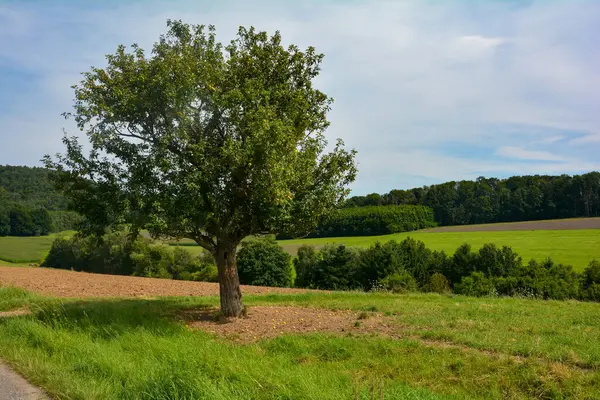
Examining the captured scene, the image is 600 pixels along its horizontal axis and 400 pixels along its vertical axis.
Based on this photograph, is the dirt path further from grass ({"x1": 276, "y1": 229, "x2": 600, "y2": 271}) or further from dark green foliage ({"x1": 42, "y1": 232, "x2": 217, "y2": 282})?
grass ({"x1": 276, "y1": 229, "x2": 600, "y2": 271})

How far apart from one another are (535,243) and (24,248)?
74.0 metres

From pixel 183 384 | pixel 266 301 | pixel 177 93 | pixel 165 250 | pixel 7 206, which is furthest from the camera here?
pixel 7 206

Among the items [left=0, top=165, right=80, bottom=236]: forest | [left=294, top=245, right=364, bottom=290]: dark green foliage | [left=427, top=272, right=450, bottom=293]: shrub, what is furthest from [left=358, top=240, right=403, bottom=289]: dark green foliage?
[left=0, top=165, right=80, bottom=236]: forest

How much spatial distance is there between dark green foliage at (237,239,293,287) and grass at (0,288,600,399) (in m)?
31.1

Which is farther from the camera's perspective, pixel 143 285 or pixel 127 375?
pixel 143 285

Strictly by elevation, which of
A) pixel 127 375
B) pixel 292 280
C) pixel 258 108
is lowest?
pixel 292 280

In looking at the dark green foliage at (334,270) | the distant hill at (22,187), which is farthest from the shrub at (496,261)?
the distant hill at (22,187)

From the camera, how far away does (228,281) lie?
44.3 feet

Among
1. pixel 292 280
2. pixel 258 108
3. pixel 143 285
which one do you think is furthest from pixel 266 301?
pixel 292 280

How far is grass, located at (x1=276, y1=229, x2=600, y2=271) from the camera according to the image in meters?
54.4

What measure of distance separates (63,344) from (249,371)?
4.25 metres

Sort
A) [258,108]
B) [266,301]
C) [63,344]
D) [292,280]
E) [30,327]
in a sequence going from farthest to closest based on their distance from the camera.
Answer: [292,280]
[266,301]
[258,108]
[30,327]
[63,344]

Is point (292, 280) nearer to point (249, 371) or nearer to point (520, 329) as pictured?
point (520, 329)

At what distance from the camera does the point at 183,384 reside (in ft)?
18.1
